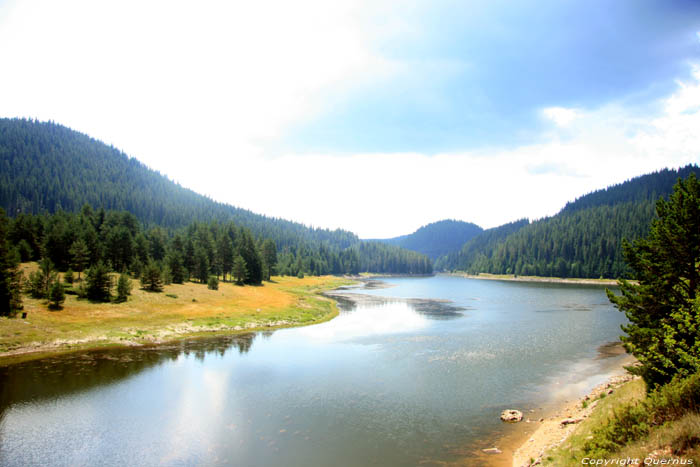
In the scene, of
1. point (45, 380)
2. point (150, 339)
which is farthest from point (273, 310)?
point (45, 380)

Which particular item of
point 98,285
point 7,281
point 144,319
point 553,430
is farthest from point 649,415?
point 98,285

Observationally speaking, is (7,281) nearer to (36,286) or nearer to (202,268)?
(36,286)

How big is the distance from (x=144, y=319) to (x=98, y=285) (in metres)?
8.71

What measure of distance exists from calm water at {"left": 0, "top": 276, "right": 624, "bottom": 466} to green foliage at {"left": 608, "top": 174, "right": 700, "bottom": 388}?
8.68 metres

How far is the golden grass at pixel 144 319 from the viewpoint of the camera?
37156mm

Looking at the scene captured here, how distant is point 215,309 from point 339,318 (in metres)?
20.8

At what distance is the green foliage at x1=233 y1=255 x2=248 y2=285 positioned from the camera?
3674 inches

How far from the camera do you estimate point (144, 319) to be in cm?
4816

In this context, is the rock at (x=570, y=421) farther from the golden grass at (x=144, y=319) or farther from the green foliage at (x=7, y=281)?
the green foliage at (x=7, y=281)

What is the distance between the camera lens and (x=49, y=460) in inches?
674

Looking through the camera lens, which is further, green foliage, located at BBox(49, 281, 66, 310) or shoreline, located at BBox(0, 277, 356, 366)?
green foliage, located at BBox(49, 281, 66, 310)

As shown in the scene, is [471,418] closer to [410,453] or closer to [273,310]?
[410,453]

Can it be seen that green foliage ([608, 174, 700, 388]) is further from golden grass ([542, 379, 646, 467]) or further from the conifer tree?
the conifer tree

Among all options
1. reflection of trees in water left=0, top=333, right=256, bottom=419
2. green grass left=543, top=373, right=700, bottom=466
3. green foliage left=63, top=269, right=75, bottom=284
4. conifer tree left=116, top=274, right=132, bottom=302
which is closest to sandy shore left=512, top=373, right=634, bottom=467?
green grass left=543, top=373, right=700, bottom=466
